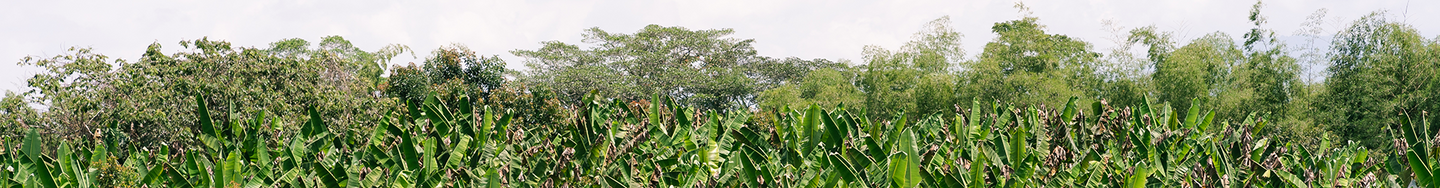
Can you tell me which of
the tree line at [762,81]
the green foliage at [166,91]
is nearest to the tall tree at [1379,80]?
the tree line at [762,81]

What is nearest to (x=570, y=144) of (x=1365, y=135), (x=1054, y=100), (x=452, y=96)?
(x=452, y=96)

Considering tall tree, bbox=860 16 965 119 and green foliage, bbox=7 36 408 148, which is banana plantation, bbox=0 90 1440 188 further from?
tall tree, bbox=860 16 965 119

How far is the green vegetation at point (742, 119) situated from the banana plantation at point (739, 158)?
14 mm

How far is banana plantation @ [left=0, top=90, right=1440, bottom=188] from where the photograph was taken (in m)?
3.18

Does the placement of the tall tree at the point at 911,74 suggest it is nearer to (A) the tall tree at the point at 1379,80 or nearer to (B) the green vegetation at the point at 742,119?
(B) the green vegetation at the point at 742,119

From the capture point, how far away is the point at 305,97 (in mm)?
10430

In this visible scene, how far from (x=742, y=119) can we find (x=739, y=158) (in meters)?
0.62

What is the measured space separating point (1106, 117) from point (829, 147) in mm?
1572

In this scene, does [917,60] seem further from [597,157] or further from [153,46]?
[597,157]

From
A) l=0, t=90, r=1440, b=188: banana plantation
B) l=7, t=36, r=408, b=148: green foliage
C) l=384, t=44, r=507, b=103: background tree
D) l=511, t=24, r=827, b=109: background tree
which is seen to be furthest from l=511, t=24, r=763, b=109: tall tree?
l=0, t=90, r=1440, b=188: banana plantation

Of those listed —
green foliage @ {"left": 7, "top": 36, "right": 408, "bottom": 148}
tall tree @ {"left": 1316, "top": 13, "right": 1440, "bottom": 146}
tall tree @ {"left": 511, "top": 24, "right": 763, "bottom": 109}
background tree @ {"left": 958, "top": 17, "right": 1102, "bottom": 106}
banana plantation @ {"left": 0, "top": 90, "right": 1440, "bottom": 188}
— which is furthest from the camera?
tall tree @ {"left": 511, "top": 24, "right": 763, "bottom": 109}

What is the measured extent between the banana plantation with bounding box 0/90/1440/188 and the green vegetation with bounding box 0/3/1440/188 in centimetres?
1

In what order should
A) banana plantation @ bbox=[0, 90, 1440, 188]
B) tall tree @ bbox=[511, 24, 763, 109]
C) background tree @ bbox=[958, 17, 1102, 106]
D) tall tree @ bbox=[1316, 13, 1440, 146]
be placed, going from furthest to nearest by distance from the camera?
1. tall tree @ bbox=[511, 24, 763, 109]
2. background tree @ bbox=[958, 17, 1102, 106]
3. tall tree @ bbox=[1316, 13, 1440, 146]
4. banana plantation @ bbox=[0, 90, 1440, 188]

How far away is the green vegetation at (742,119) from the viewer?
3453 millimetres
